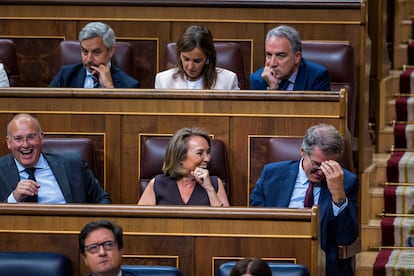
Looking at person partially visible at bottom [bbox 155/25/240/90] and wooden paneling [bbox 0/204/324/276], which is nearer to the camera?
wooden paneling [bbox 0/204/324/276]

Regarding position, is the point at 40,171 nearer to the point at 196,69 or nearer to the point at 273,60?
the point at 196,69

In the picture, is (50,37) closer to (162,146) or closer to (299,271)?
(162,146)

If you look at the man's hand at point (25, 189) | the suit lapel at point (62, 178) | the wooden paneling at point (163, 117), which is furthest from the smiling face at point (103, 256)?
the wooden paneling at point (163, 117)

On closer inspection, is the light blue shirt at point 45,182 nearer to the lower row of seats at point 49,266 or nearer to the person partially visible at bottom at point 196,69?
the lower row of seats at point 49,266

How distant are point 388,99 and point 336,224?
1.30 metres

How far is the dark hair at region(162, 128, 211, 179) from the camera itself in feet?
9.40

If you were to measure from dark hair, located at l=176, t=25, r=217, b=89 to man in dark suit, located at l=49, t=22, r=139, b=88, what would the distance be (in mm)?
190

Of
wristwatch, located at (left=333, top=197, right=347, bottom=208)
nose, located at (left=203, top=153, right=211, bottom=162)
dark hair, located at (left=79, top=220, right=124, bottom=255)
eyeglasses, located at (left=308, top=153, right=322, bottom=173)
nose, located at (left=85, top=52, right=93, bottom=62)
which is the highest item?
nose, located at (left=85, top=52, right=93, bottom=62)

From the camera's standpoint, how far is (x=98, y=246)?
2424 millimetres

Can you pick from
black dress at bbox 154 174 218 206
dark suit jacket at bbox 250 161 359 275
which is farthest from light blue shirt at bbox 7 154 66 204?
dark suit jacket at bbox 250 161 359 275

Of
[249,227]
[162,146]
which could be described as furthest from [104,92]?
[249,227]

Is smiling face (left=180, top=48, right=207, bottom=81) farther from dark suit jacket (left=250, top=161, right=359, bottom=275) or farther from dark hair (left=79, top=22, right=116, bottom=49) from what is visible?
dark suit jacket (left=250, top=161, right=359, bottom=275)

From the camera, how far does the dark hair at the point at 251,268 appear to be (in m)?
2.23

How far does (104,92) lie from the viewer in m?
3.11
